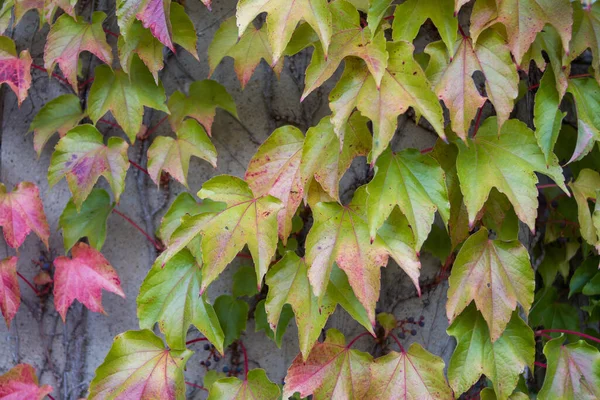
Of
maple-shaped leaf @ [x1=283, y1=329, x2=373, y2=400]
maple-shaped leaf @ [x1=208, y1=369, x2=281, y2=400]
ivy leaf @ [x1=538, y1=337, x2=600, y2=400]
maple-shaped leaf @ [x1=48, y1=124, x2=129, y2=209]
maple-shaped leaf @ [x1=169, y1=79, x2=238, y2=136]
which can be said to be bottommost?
ivy leaf @ [x1=538, y1=337, x2=600, y2=400]

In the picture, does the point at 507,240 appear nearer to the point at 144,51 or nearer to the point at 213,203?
the point at 213,203

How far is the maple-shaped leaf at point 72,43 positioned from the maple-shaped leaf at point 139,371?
59cm

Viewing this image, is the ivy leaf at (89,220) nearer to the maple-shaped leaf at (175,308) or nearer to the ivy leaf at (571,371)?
the maple-shaped leaf at (175,308)

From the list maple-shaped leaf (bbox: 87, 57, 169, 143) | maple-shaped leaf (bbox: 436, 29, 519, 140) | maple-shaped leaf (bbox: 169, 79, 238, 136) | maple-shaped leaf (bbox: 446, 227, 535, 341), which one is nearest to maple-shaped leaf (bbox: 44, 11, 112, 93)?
maple-shaped leaf (bbox: 87, 57, 169, 143)

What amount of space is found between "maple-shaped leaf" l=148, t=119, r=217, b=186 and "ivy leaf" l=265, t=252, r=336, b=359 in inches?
12.3

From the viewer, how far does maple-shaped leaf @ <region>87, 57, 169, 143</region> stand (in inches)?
49.6

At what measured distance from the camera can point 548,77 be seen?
3.70ft

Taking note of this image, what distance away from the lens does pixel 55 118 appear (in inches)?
53.3

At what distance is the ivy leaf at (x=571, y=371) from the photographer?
1.14 metres

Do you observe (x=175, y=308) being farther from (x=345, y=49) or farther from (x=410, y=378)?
(x=345, y=49)

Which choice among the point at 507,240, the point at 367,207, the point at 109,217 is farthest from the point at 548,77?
the point at 109,217

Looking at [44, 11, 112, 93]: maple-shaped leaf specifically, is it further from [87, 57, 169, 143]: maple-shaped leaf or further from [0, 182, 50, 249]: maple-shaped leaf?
[0, 182, 50, 249]: maple-shaped leaf

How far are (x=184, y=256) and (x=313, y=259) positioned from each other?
32cm

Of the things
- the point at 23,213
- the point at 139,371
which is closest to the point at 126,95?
the point at 23,213
